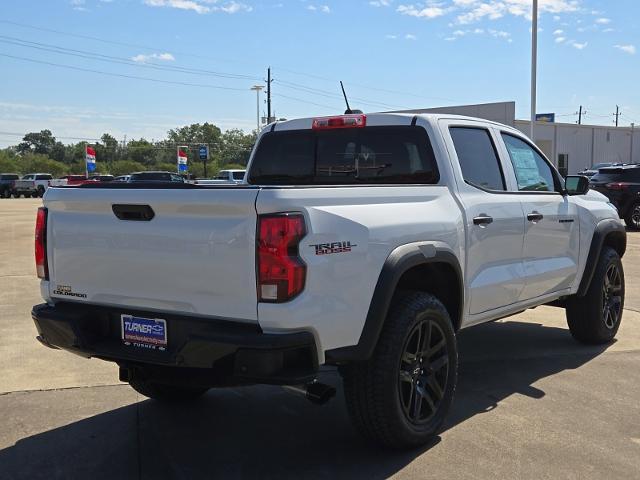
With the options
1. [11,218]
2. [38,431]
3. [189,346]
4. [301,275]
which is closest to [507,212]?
[301,275]

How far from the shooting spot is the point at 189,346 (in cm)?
318

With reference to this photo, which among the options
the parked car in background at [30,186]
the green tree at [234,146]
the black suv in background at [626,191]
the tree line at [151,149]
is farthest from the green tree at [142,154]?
the black suv in background at [626,191]

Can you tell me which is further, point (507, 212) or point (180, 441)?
point (507, 212)

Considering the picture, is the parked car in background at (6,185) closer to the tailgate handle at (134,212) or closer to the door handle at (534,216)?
the door handle at (534,216)

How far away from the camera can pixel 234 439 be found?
4.06 meters

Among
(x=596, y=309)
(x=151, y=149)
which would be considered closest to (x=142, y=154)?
(x=151, y=149)

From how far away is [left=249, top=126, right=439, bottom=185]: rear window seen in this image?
454cm

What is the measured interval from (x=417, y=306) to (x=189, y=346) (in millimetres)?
1311

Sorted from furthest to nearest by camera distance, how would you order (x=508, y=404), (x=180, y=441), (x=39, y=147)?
(x=39, y=147)
(x=508, y=404)
(x=180, y=441)

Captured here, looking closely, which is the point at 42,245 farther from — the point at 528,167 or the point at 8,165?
the point at 8,165

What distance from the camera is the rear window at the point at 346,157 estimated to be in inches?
179

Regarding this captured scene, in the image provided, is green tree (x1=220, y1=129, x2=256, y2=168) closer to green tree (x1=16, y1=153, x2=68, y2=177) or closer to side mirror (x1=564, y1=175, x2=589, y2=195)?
green tree (x1=16, y1=153, x2=68, y2=177)

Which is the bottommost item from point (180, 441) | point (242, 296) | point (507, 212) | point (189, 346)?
point (180, 441)

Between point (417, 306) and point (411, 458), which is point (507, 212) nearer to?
point (417, 306)
